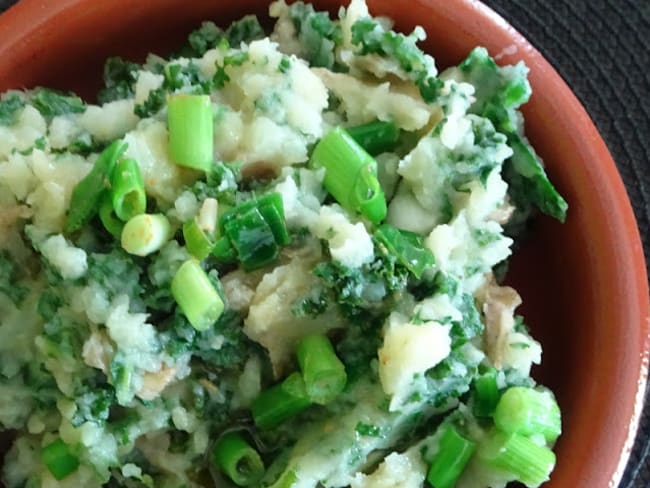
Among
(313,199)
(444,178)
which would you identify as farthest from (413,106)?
(313,199)

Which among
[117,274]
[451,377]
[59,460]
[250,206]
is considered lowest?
[59,460]

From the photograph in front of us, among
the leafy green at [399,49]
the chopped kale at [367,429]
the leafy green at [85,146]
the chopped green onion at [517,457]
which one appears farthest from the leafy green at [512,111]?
the leafy green at [85,146]

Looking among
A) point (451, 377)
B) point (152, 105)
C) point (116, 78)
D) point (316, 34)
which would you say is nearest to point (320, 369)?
point (451, 377)

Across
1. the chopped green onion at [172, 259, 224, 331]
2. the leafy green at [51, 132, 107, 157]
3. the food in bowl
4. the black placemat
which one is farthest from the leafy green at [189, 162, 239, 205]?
the black placemat

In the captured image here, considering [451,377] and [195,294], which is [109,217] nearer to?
[195,294]

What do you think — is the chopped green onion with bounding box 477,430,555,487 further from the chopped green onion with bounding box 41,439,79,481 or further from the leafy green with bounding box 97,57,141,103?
the leafy green with bounding box 97,57,141,103

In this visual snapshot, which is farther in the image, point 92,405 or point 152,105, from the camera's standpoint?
point 152,105

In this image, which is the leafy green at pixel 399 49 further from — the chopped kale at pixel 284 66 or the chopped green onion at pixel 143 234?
the chopped green onion at pixel 143 234

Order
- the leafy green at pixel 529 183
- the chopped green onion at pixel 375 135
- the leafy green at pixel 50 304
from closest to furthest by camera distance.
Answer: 1. the leafy green at pixel 50 304
2. the chopped green onion at pixel 375 135
3. the leafy green at pixel 529 183
